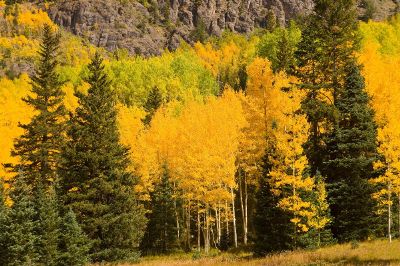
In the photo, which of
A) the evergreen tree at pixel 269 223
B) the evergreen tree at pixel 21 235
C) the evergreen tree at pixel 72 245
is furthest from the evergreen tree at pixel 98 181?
the evergreen tree at pixel 269 223

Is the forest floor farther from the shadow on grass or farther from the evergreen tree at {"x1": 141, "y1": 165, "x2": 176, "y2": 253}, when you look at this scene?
the evergreen tree at {"x1": 141, "y1": 165, "x2": 176, "y2": 253}

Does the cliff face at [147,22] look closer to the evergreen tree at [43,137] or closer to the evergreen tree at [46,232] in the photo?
the evergreen tree at [43,137]

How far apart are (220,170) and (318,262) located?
12.8m

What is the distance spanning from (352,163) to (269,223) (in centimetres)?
648

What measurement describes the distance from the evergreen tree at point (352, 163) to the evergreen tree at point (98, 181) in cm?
1468

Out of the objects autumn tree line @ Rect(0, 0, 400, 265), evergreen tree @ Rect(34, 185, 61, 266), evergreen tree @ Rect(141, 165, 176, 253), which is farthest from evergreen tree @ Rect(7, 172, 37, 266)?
evergreen tree @ Rect(141, 165, 176, 253)

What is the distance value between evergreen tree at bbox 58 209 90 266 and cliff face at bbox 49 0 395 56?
154 meters

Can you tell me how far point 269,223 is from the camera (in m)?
27.5

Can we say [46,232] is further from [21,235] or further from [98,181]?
[98,181]

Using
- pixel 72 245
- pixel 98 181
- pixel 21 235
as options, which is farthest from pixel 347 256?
pixel 98 181

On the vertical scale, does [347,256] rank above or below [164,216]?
below

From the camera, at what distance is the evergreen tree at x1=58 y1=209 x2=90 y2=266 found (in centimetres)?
2689

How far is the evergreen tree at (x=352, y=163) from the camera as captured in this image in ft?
89.2

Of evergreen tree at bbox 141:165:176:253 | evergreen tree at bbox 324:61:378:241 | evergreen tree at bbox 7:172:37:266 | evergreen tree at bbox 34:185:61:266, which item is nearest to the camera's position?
evergreen tree at bbox 7:172:37:266
